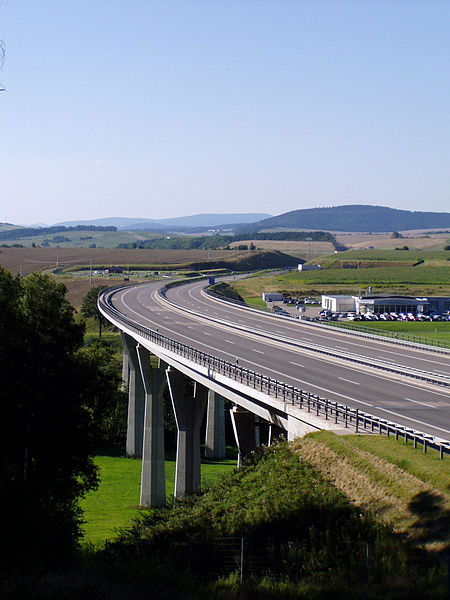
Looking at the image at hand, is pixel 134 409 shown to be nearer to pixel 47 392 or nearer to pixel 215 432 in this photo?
pixel 215 432

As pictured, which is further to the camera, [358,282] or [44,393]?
[358,282]

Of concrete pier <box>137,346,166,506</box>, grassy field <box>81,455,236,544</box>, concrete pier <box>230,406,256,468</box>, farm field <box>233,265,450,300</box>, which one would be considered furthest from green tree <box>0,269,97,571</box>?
→ farm field <box>233,265,450,300</box>

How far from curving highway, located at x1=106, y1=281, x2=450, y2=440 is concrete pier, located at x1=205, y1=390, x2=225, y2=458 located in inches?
250

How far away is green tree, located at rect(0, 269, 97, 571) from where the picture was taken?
2941 centimetres

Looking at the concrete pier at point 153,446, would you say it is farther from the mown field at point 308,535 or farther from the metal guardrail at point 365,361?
the mown field at point 308,535

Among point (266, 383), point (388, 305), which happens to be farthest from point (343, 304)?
point (266, 383)

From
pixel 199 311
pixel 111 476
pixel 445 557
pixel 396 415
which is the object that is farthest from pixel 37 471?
pixel 199 311

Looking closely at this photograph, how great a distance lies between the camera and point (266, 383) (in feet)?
98.5

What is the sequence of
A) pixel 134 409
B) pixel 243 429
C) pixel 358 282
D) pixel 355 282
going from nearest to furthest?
Answer: 1. pixel 243 429
2. pixel 134 409
3. pixel 358 282
4. pixel 355 282

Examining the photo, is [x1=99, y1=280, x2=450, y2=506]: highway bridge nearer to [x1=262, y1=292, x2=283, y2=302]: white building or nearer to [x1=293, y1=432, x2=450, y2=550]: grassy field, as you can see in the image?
[x1=293, y1=432, x2=450, y2=550]: grassy field

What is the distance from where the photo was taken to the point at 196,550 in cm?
1939

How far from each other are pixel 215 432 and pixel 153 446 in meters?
11.9

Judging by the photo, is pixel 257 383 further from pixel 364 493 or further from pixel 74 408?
pixel 364 493

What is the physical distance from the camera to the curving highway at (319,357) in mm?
30641
